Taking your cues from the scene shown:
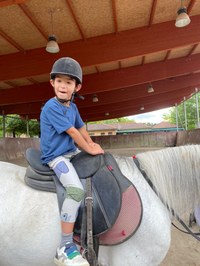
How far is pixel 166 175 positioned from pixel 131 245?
0.54 meters

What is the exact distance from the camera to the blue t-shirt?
1.81 metres

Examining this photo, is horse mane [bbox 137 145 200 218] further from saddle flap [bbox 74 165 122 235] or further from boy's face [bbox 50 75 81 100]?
boy's face [bbox 50 75 81 100]

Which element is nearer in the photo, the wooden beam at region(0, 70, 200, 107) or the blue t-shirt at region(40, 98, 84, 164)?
the blue t-shirt at region(40, 98, 84, 164)

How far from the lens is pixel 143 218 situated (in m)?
1.72

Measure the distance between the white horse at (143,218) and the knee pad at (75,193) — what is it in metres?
0.18

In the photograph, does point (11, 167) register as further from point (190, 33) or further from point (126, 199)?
point (190, 33)

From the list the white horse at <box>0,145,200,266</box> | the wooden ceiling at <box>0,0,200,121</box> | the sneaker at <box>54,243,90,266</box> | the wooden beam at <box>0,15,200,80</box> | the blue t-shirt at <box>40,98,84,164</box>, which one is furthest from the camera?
the wooden beam at <box>0,15,200,80</box>

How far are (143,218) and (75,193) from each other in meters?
0.49

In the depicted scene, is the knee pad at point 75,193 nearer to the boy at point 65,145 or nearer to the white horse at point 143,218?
the boy at point 65,145

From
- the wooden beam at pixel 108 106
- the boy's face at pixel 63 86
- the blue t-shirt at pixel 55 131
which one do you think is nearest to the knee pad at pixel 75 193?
the blue t-shirt at pixel 55 131

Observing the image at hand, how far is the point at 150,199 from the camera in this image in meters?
1.78

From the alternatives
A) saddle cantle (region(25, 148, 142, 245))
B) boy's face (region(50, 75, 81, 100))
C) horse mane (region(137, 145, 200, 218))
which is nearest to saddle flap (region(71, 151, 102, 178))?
saddle cantle (region(25, 148, 142, 245))

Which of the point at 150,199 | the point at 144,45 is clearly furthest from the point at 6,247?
the point at 144,45

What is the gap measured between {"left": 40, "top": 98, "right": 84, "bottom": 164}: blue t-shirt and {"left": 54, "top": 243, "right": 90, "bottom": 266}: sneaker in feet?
1.97
